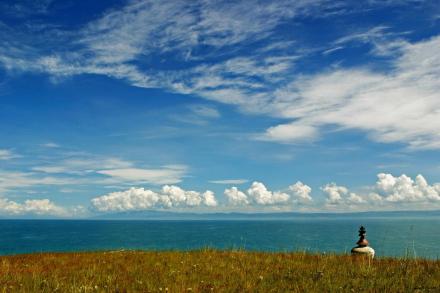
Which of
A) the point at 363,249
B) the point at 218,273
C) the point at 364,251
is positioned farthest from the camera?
the point at 363,249

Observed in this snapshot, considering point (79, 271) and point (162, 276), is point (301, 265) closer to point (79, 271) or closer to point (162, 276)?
point (162, 276)

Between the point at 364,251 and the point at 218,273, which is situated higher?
the point at 364,251

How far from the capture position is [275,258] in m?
17.3

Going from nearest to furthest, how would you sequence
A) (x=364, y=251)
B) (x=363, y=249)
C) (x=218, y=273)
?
(x=218, y=273)
(x=364, y=251)
(x=363, y=249)

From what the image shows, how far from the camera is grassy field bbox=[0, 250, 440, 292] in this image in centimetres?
1148

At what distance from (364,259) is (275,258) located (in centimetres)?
366

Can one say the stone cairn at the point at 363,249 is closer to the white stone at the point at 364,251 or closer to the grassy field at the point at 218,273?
the white stone at the point at 364,251

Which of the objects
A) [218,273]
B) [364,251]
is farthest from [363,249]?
[218,273]

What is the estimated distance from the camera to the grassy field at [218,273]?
11484 mm

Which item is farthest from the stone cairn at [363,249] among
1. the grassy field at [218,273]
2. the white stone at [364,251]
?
the grassy field at [218,273]

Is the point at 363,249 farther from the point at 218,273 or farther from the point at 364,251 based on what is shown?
the point at 218,273

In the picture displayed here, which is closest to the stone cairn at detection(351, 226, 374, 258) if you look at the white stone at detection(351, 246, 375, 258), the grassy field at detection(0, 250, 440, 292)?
the white stone at detection(351, 246, 375, 258)

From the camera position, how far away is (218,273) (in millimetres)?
13891

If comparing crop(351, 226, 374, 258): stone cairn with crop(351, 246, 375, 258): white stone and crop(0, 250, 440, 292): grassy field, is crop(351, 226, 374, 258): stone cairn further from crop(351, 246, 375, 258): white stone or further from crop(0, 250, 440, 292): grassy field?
crop(0, 250, 440, 292): grassy field
